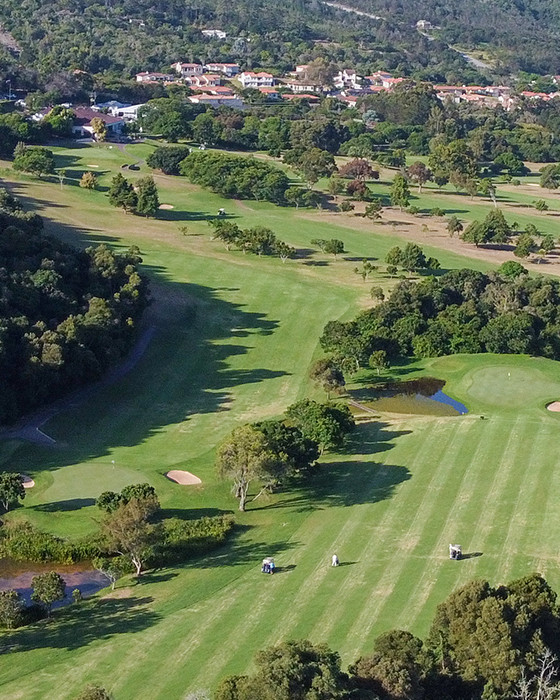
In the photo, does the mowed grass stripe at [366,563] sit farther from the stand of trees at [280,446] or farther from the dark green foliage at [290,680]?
the dark green foliage at [290,680]

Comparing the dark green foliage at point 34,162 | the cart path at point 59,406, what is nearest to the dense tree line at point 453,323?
the cart path at point 59,406

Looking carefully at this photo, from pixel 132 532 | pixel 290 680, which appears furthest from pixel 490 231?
pixel 290 680

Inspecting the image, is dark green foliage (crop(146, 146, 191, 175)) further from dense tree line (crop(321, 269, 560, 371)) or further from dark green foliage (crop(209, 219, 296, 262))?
dense tree line (crop(321, 269, 560, 371))

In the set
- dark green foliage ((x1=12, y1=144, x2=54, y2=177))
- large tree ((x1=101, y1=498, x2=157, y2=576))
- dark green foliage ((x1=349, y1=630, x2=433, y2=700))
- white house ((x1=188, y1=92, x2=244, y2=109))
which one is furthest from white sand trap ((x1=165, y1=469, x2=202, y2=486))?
white house ((x1=188, y1=92, x2=244, y2=109))

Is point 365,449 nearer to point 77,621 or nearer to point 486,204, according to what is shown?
point 77,621

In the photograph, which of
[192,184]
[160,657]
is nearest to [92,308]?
[160,657]

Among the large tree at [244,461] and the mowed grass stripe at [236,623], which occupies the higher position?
the large tree at [244,461]
